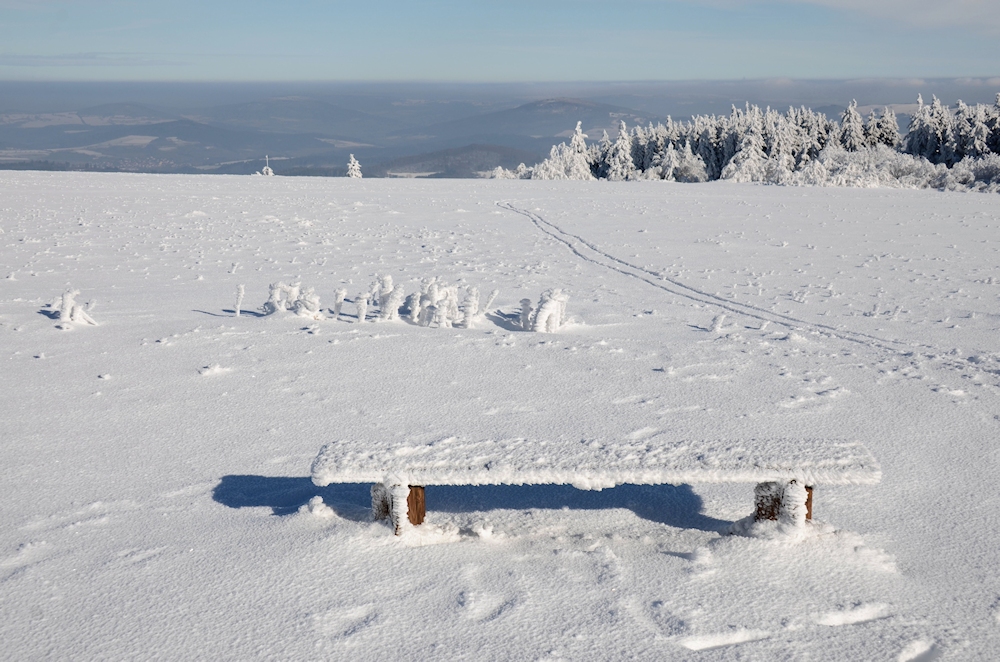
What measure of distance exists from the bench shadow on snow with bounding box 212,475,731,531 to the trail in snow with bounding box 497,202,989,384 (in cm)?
368

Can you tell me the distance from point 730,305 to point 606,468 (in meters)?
5.61

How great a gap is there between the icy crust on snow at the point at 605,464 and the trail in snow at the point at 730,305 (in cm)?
355

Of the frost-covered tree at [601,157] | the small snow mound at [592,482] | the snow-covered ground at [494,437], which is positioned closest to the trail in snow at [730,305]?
the snow-covered ground at [494,437]

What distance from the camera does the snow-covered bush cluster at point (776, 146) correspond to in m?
34.2

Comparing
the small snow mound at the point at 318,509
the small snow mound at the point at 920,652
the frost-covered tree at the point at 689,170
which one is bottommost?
the small snow mound at the point at 920,652

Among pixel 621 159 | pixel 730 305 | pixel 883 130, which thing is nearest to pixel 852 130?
pixel 883 130

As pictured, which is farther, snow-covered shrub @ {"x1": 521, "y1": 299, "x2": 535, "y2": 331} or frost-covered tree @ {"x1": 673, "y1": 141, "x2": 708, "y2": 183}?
frost-covered tree @ {"x1": 673, "y1": 141, "x2": 708, "y2": 183}

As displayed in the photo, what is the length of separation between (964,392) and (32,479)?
20.9 feet

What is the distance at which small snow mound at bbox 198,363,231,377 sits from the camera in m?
5.76

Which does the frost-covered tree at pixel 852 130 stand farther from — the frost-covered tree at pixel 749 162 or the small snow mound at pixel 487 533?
the small snow mound at pixel 487 533

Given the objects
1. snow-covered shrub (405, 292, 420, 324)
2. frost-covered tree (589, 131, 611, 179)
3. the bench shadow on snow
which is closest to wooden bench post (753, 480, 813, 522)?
the bench shadow on snow

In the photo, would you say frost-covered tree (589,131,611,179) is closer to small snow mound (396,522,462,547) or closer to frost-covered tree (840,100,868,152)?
frost-covered tree (840,100,868,152)

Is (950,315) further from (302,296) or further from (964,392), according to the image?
(302,296)

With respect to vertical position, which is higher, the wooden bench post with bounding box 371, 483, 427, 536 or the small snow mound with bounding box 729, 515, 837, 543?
the wooden bench post with bounding box 371, 483, 427, 536
